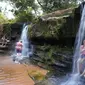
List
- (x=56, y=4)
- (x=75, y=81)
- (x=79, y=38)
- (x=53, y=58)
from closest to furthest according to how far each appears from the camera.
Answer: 1. (x=75, y=81)
2. (x=79, y=38)
3. (x=53, y=58)
4. (x=56, y=4)

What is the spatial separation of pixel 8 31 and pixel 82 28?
1171 cm

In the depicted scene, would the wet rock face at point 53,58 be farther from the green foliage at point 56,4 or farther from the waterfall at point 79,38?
the green foliage at point 56,4

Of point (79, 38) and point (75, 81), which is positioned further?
point (79, 38)

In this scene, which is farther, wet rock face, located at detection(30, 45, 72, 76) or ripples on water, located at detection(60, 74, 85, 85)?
wet rock face, located at detection(30, 45, 72, 76)

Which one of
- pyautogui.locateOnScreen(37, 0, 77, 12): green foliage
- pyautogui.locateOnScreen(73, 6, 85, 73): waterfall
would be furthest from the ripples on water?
pyautogui.locateOnScreen(37, 0, 77, 12): green foliage

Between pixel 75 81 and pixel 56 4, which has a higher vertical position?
pixel 56 4

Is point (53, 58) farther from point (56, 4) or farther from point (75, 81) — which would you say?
point (56, 4)

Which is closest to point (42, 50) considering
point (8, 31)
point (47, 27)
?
point (47, 27)

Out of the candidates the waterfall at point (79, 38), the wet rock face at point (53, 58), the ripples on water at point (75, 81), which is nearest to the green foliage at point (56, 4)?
the wet rock face at point (53, 58)

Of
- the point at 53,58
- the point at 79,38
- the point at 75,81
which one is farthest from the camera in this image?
the point at 53,58

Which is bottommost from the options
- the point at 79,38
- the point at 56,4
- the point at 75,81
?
the point at 75,81

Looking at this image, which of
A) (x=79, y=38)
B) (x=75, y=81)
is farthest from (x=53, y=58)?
(x=75, y=81)

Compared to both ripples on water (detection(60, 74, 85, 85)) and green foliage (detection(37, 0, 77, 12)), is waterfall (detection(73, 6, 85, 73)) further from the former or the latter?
green foliage (detection(37, 0, 77, 12))

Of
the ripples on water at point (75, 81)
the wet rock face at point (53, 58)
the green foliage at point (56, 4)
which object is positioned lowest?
the ripples on water at point (75, 81)
